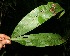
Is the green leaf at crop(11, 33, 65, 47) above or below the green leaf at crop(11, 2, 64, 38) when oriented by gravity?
below

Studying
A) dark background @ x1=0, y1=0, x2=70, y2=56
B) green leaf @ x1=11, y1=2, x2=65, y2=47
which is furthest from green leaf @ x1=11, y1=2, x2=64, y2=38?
dark background @ x1=0, y1=0, x2=70, y2=56

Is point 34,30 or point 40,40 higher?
point 34,30

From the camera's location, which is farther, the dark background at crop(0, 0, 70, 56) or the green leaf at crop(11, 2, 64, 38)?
the dark background at crop(0, 0, 70, 56)

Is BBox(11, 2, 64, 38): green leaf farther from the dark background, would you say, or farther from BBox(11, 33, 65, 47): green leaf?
the dark background

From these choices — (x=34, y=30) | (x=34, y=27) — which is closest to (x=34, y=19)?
(x=34, y=27)

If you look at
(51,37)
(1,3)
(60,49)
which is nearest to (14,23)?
(1,3)

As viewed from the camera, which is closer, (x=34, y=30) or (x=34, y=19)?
(x=34, y=19)

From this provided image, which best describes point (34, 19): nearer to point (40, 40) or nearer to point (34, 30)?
point (40, 40)

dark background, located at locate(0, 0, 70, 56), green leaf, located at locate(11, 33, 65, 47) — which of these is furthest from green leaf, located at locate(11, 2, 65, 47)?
dark background, located at locate(0, 0, 70, 56)
